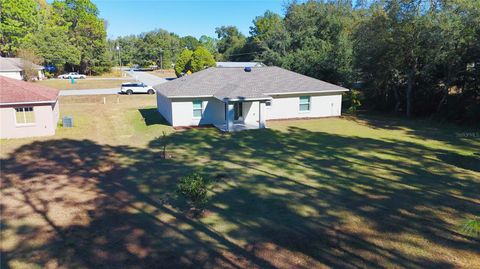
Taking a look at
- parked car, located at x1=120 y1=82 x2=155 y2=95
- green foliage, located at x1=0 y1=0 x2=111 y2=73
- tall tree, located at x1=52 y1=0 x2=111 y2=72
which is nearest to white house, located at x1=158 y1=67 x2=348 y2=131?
parked car, located at x1=120 y1=82 x2=155 y2=95

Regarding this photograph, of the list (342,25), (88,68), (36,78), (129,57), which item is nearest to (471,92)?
(342,25)

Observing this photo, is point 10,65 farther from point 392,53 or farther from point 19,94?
point 392,53

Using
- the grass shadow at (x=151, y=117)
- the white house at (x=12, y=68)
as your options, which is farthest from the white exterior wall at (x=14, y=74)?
the grass shadow at (x=151, y=117)

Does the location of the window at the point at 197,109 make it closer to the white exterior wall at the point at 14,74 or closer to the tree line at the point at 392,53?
the tree line at the point at 392,53

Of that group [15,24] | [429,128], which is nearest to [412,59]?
[429,128]

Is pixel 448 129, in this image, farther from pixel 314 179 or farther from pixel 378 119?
pixel 314 179

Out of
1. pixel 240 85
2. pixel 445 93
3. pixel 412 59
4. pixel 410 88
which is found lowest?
pixel 445 93

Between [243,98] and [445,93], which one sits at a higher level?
[445,93]

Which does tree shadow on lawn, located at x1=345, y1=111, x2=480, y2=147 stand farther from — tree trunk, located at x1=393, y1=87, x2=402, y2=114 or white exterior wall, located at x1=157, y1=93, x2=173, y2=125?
white exterior wall, located at x1=157, y1=93, x2=173, y2=125

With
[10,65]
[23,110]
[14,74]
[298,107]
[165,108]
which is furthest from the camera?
[10,65]
